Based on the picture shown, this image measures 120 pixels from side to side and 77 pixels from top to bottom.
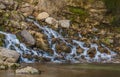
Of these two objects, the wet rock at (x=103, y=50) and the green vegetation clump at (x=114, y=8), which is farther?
the green vegetation clump at (x=114, y=8)

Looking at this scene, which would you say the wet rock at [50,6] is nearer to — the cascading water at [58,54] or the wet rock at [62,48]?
the cascading water at [58,54]

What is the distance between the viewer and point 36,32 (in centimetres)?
3175

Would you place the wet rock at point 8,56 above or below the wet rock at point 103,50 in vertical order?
above

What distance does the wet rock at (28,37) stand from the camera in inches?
1166

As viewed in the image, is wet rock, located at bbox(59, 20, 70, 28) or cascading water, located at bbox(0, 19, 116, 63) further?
wet rock, located at bbox(59, 20, 70, 28)

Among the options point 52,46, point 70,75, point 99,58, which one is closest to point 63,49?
point 52,46

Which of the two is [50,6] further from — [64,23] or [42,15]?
[64,23]

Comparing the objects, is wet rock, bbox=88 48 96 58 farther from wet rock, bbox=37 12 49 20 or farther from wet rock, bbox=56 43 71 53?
wet rock, bbox=37 12 49 20

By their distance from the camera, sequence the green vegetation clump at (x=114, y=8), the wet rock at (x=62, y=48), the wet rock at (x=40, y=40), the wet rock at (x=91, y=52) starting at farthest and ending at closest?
1. the green vegetation clump at (x=114, y=8)
2. the wet rock at (x=91, y=52)
3. the wet rock at (x=62, y=48)
4. the wet rock at (x=40, y=40)

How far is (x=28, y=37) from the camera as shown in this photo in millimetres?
29844

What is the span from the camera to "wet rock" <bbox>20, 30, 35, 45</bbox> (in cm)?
2962

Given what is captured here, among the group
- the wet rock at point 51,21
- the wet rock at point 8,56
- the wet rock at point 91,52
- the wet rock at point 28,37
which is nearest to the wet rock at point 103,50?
the wet rock at point 91,52

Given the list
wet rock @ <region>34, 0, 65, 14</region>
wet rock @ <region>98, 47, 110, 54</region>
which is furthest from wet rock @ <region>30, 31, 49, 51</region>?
wet rock @ <region>34, 0, 65, 14</region>

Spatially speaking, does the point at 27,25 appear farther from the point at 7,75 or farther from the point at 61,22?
the point at 7,75
